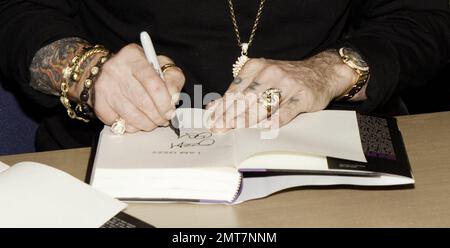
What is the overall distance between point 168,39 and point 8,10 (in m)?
0.35

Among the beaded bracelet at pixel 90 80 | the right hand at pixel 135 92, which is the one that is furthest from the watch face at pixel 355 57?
the beaded bracelet at pixel 90 80

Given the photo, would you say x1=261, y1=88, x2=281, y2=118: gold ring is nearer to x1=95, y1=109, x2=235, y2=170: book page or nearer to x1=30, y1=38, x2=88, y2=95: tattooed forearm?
x1=95, y1=109, x2=235, y2=170: book page

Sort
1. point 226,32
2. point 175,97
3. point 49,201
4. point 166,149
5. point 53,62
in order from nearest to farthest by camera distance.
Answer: point 49,201, point 166,149, point 175,97, point 53,62, point 226,32

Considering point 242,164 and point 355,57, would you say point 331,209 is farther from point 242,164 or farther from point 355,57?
point 355,57

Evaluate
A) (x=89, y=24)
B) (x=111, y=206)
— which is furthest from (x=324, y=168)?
(x=89, y=24)

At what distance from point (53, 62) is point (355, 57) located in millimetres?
592

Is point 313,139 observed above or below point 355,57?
below

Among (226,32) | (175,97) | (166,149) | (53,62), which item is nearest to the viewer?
(166,149)

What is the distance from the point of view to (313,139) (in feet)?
3.72

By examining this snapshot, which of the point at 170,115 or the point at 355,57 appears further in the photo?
the point at 355,57

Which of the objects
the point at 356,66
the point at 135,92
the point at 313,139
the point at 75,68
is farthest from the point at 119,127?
the point at 356,66

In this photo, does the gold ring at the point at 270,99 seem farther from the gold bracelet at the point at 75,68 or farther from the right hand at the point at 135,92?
the gold bracelet at the point at 75,68

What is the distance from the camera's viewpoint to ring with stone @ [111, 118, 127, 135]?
47.0 inches

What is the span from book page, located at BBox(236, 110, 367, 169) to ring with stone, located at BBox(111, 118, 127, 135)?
198mm
